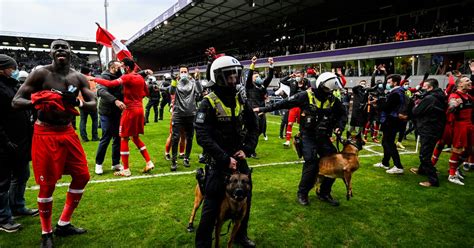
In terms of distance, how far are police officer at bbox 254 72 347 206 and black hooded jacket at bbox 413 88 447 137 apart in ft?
7.55

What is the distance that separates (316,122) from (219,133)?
206cm

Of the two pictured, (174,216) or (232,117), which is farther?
(174,216)

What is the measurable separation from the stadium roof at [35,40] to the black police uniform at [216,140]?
48.7 meters

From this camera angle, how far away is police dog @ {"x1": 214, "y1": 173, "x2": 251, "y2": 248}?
263 cm

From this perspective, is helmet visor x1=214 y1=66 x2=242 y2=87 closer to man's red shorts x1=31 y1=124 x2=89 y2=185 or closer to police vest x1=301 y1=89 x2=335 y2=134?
man's red shorts x1=31 y1=124 x2=89 y2=185

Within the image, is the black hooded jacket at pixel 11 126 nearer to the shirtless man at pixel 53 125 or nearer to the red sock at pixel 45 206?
the shirtless man at pixel 53 125

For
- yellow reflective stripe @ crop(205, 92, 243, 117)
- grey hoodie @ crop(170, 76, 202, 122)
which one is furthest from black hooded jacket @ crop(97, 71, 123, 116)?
yellow reflective stripe @ crop(205, 92, 243, 117)

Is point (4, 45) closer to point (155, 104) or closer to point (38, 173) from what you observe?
point (155, 104)

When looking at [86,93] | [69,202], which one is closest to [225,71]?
[86,93]

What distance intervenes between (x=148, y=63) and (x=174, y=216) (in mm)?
63972

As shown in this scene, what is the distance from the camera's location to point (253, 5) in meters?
24.8

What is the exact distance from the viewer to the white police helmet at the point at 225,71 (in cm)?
278

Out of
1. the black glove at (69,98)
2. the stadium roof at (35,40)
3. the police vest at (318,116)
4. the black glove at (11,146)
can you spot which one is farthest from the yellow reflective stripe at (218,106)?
the stadium roof at (35,40)

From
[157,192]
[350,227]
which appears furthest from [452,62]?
[157,192]
